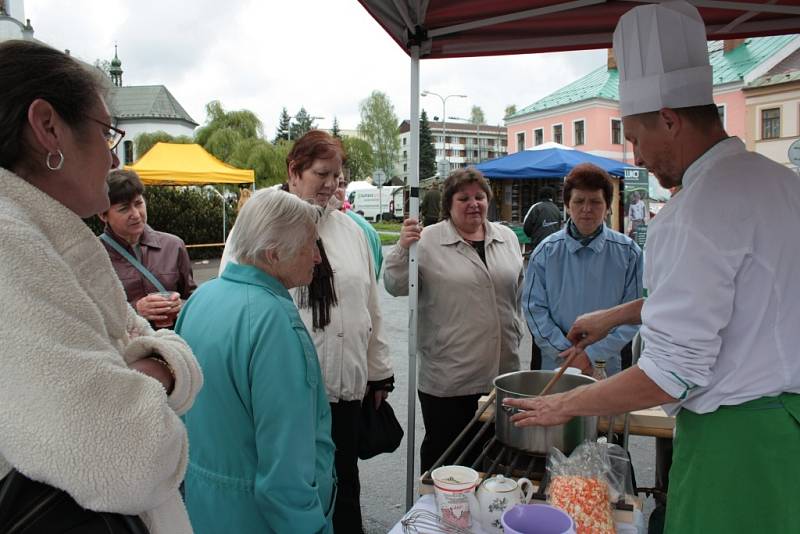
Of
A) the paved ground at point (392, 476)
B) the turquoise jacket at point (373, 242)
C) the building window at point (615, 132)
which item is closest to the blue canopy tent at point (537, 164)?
the paved ground at point (392, 476)

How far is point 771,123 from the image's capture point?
1180 inches

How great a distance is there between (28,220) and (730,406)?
4.81 ft

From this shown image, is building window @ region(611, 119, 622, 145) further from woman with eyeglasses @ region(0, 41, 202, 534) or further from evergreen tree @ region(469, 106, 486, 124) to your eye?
evergreen tree @ region(469, 106, 486, 124)

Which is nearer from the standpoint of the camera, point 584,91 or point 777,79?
point 777,79

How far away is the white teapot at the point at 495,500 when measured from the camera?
1.47 m

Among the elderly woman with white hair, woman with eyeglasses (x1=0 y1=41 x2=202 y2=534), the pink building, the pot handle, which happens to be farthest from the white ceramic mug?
the pink building

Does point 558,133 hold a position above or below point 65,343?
above

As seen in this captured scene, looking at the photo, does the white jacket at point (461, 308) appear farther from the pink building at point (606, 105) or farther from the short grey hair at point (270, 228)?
the pink building at point (606, 105)

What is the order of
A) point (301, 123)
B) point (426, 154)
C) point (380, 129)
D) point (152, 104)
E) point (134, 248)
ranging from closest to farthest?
point (134, 248), point (152, 104), point (426, 154), point (380, 129), point (301, 123)

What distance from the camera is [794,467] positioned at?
53.3 inches

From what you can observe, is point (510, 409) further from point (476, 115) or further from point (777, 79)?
point (476, 115)

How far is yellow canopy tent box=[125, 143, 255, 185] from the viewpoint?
11.9 m

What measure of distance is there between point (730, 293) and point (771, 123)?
34.7 metres

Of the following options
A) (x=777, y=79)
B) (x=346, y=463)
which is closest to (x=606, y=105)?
(x=777, y=79)
